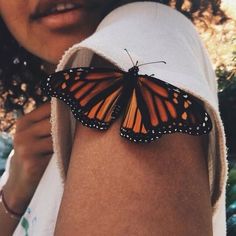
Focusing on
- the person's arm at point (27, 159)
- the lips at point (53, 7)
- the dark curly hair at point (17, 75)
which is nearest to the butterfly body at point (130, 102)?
the lips at point (53, 7)

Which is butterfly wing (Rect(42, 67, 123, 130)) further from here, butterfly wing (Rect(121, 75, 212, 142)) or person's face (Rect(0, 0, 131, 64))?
person's face (Rect(0, 0, 131, 64))

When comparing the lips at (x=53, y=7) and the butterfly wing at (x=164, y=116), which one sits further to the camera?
the lips at (x=53, y=7)

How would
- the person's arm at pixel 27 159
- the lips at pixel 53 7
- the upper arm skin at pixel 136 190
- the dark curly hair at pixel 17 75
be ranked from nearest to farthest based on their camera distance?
the upper arm skin at pixel 136 190
the lips at pixel 53 7
the person's arm at pixel 27 159
the dark curly hair at pixel 17 75

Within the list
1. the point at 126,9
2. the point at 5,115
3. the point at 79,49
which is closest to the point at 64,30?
the point at 126,9

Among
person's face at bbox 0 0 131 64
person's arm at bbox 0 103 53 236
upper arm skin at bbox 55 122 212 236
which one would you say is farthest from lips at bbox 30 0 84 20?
upper arm skin at bbox 55 122 212 236

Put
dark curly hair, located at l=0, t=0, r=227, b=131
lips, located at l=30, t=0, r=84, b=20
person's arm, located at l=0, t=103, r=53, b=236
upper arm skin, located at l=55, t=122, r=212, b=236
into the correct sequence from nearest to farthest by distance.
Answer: upper arm skin, located at l=55, t=122, r=212, b=236
lips, located at l=30, t=0, r=84, b=20
person's arm, located at l=0, t=103, r=53, b=236
dark curly hair, located at l=0, t=0, r=227, b=131

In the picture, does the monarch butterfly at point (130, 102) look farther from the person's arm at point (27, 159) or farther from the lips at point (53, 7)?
the person's arm at point (27, 159)

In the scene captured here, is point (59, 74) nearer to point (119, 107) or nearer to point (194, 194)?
point (119, 107)
